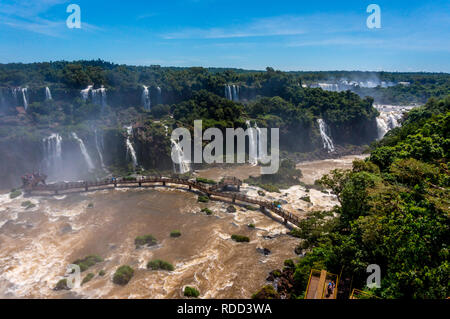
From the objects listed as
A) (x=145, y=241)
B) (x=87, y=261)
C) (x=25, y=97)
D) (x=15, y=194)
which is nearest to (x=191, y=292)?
(x=145, y=241)

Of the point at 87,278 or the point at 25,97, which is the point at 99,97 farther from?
the point at 87,278

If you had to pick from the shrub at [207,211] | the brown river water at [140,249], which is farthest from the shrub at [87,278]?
the shrub at [207,211]

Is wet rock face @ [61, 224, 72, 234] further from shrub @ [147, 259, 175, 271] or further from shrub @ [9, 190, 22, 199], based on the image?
shrub @ [9, 190, 22, 199]

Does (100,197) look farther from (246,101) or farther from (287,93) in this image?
(287,93)

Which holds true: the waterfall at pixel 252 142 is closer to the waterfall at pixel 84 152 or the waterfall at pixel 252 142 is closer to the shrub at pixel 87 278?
the waterfall at pixel 84 152

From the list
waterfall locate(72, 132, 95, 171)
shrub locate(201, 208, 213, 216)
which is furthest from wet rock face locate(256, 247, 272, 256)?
waterfall locate(72, 132, 95, 171)
